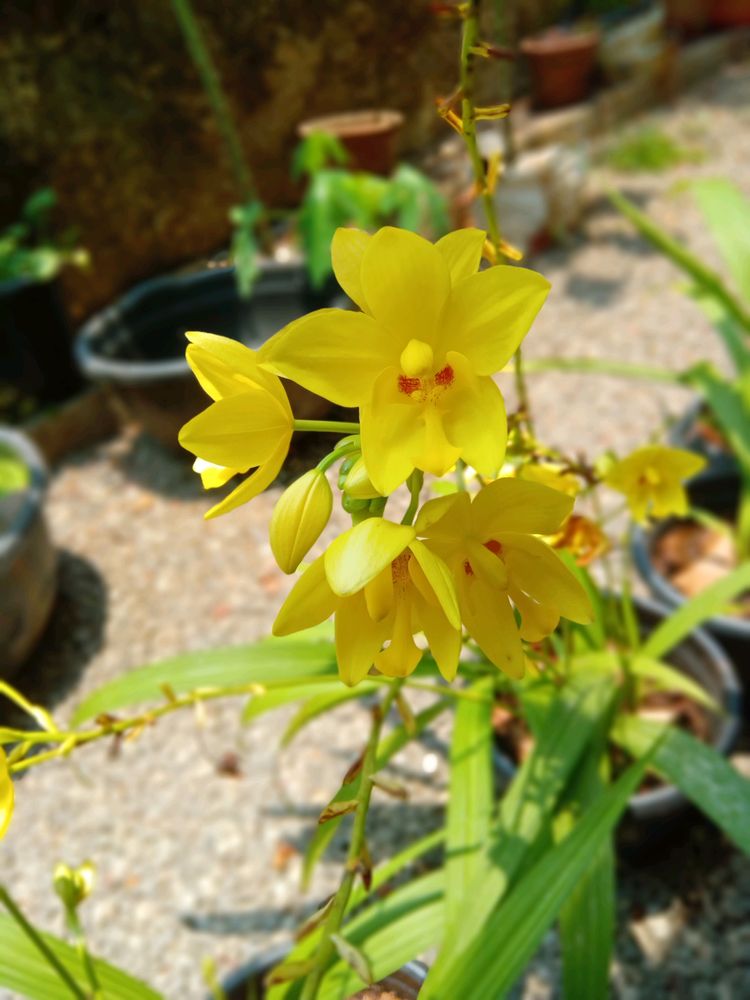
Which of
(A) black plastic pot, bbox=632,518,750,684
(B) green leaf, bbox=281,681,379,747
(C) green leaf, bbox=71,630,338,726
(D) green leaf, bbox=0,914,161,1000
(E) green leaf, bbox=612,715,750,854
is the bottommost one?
(A) black plastic pot, bbox=632,518,750,684

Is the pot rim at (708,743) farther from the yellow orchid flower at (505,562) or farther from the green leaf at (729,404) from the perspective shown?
the yellow orchid flower at (505,562)

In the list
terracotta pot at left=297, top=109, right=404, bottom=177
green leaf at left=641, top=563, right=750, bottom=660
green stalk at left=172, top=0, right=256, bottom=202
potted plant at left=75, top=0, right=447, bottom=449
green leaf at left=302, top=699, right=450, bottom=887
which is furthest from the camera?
terracotta pot at left=297, top=109, right=404, bottom=177

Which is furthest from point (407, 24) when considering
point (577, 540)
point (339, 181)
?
point (339, 181)

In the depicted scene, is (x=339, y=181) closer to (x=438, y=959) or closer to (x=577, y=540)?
(x=577, y=540)

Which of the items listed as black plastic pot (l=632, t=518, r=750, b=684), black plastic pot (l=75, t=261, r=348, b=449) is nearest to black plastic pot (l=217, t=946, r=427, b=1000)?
black plastic pot (l=632, t=518, r=750, b=684)

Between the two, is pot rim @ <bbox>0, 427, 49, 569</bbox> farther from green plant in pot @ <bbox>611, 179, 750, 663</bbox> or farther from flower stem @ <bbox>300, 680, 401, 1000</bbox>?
flower stem @ <bbox>300, 680, 401, 1000</bbox>

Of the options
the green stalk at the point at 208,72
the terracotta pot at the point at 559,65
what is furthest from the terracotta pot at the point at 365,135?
the terracotta pot at the point at 559,65
